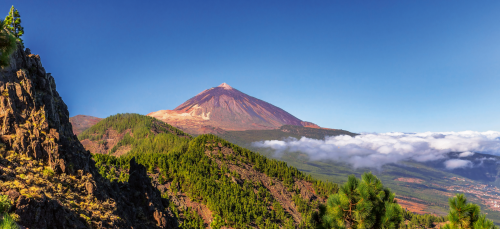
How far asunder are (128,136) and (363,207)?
5789 inches

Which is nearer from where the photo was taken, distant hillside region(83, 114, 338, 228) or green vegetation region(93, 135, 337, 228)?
distant hillside region(83, 114, 338, 228)

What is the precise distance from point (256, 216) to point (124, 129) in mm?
122740

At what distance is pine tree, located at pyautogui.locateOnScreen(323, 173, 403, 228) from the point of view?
10633 mm

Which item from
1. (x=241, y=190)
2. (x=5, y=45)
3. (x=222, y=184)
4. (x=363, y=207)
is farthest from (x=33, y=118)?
(x=241, y=190)

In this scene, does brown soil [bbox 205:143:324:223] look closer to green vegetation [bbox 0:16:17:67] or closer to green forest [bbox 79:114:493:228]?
green forest [bbox 79:114:493:228]

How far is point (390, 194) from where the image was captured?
38.2 feet

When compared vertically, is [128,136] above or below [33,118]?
below

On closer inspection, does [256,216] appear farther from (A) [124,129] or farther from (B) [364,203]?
(A) [124,129]

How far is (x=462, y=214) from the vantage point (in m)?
8.82

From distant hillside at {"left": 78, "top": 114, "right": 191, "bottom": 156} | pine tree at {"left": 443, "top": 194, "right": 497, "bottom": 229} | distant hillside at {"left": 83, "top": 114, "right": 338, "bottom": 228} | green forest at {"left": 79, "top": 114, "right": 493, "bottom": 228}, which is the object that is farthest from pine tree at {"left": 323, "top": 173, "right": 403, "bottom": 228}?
distant hillside at {"left": 78, "top": 114, "right": 191, "bottom": 156}

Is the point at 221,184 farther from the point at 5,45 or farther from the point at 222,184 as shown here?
the point at 5,45

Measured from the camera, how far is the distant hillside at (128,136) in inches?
4472

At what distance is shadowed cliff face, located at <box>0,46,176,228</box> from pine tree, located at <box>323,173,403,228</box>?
46.0 feet

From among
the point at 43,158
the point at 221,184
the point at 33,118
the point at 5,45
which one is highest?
the point at 5,45
